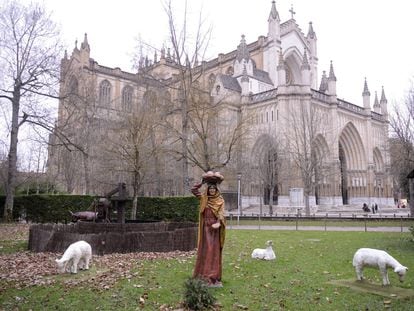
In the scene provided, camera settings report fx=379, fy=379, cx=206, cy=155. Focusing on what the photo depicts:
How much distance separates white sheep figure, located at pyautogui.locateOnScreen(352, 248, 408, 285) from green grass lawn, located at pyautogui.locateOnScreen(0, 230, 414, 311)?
25 cm

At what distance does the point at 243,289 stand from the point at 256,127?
114ft

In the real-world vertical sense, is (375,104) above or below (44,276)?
above

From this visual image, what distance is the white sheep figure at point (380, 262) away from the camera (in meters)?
6.73

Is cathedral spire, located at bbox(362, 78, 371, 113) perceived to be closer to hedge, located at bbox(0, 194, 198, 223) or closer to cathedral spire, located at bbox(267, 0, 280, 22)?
cathedral spire, located at bbox(267, 0, 280, 22)

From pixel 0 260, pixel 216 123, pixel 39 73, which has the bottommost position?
pixel 0 260

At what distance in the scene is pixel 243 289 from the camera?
7.09 m

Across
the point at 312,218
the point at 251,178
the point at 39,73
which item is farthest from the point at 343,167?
the point at 39,73

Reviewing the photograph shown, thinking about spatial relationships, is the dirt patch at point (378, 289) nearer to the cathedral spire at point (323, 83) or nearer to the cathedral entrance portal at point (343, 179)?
the cathedral entrance portal at point (343, 179)

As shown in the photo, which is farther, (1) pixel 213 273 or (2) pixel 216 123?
(2) pixel 216 123

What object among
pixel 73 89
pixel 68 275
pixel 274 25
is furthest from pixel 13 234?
pixel 274 25

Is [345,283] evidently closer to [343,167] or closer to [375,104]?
[343,167]

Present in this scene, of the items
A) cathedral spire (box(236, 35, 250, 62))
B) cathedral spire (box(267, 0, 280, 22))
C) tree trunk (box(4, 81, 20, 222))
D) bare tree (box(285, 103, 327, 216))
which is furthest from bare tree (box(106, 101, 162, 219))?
cathedral spire (box(267, 0, 280, 22))

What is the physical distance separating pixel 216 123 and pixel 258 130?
45.0 feet

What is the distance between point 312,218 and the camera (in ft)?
88.8
